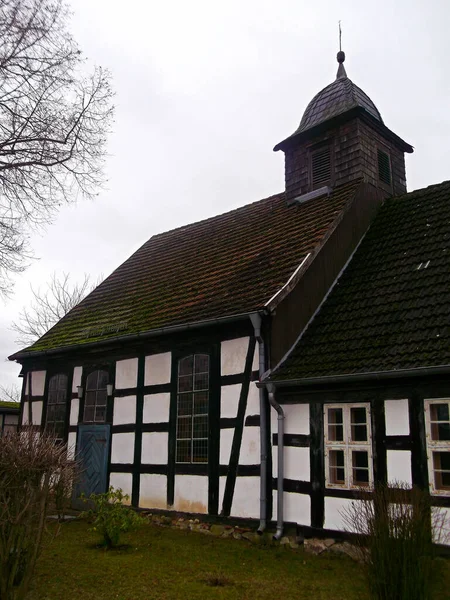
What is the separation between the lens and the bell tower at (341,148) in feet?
45.0

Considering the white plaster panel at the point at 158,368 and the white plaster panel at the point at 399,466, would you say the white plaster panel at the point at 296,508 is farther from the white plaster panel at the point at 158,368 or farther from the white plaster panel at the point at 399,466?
the white plaster panel at the point at 158,368

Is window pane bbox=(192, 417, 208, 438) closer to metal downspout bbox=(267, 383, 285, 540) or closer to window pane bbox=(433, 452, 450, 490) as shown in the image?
metal downspout bbox=(267, 383, 285, 540)

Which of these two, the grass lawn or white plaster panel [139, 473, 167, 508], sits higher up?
white plaster panel [139, 473, 167, 508]

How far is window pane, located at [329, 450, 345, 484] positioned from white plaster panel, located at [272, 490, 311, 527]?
0.56 m

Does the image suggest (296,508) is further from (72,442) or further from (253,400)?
(72,442)

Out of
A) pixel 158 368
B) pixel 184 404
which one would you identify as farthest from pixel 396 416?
pixel 158 368

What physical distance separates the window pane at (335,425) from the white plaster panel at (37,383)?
8.80 meters

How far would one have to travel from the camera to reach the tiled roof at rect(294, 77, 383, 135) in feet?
47.4

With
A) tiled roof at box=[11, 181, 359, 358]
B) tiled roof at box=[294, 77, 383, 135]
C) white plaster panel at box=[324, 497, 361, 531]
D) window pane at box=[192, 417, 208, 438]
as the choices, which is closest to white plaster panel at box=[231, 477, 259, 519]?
window pane at box=[192, 417, 208, 438]

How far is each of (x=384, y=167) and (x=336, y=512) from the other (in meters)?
9.04

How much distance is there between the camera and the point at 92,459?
42.9ft

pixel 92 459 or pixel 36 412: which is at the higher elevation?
pixel 36 412

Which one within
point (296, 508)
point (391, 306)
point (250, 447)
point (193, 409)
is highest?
point (391, 306)

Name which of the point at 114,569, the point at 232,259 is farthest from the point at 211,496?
the point at 232,259
